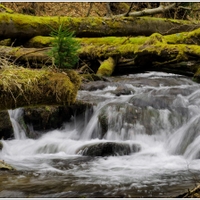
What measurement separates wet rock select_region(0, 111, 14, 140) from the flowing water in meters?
0.14

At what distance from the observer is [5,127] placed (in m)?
8.15

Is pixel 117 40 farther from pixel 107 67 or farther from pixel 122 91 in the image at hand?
pixel 122 91

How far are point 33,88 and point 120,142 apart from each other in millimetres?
3147

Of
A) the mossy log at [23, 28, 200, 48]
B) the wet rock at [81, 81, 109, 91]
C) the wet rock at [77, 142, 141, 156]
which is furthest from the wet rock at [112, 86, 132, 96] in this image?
the wet rock at [77, 142, 141, 156]

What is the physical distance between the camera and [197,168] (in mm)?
6027

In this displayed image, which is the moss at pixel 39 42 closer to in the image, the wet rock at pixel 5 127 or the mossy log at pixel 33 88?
the wet rock at pixel 5 127

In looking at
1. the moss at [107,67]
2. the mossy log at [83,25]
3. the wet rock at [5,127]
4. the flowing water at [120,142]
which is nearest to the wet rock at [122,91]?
the flowing water at [120,142]

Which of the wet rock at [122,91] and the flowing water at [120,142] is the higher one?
the wet rock at [122,91]

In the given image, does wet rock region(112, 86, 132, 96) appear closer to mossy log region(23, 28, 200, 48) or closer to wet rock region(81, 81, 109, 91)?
wet rock region(81, 81, 109, 91)

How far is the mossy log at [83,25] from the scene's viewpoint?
11273 mm

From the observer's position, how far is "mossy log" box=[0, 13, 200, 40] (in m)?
11.3

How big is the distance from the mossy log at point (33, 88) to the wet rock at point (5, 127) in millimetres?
3431

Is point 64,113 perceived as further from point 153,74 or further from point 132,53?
point 153,74

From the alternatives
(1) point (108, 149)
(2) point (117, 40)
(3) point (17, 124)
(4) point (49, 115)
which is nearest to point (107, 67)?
(2) point (117, 40)
